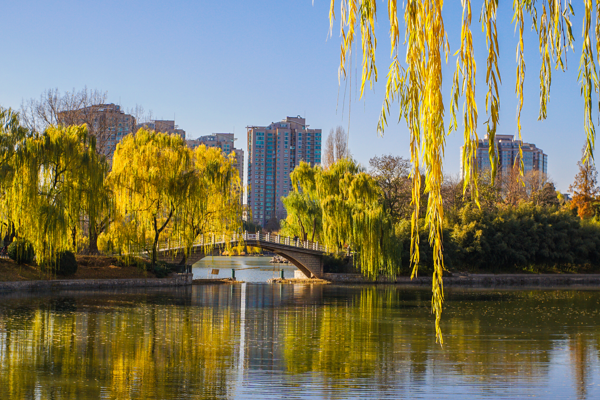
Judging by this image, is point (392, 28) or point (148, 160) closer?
point (392, 28)

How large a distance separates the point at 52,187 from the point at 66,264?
3556 mm

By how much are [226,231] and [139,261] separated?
4.17 meters

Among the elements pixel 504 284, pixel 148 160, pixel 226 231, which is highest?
pixel 148 160

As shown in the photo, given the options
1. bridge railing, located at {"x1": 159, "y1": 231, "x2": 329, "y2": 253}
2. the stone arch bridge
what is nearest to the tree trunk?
bridge railing, located at {"x1": 159, "y1": 231, "x2": 329, "y2": 253}

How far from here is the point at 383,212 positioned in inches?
1156

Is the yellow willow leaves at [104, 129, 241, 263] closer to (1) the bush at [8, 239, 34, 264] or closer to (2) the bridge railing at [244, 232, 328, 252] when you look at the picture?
(1) the bush at [8, 239, 34, 264]

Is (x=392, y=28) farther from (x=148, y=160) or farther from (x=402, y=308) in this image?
(x=148, y=160)

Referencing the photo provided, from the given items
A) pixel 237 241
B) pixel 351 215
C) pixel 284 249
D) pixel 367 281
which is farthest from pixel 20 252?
pixel 367 281

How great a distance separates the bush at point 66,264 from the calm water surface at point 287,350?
3305 millimetres

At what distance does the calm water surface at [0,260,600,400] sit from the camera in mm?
7652

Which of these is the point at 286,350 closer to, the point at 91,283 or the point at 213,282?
the point at 91,283

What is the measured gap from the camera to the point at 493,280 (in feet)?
110

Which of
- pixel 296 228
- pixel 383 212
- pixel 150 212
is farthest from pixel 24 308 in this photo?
pixel 296 228

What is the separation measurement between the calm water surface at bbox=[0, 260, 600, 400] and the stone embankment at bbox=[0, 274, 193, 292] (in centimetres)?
187
